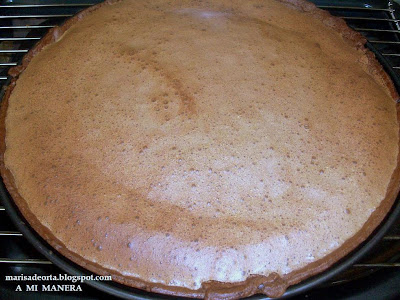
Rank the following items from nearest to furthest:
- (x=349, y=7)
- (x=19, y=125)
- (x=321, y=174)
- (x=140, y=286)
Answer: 1. (x=140, y=286)
2. (x=321, y=174)
3. (x=19, y=125)
4. (x=349, y=7)

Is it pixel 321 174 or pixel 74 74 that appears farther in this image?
pixel 74 74

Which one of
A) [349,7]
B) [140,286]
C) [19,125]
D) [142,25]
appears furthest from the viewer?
[349,7]

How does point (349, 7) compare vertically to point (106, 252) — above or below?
above

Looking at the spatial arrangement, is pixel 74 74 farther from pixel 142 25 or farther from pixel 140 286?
pixel 140 286

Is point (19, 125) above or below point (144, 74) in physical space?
below

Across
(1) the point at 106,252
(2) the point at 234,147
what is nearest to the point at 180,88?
(2) the point at 234,147

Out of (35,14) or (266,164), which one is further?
(35,14)

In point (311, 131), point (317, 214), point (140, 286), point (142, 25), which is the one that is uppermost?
point (142, 25)

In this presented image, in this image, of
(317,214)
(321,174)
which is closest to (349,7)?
(321,174)

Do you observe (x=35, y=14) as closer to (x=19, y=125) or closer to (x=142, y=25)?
(x=142, y=25)
